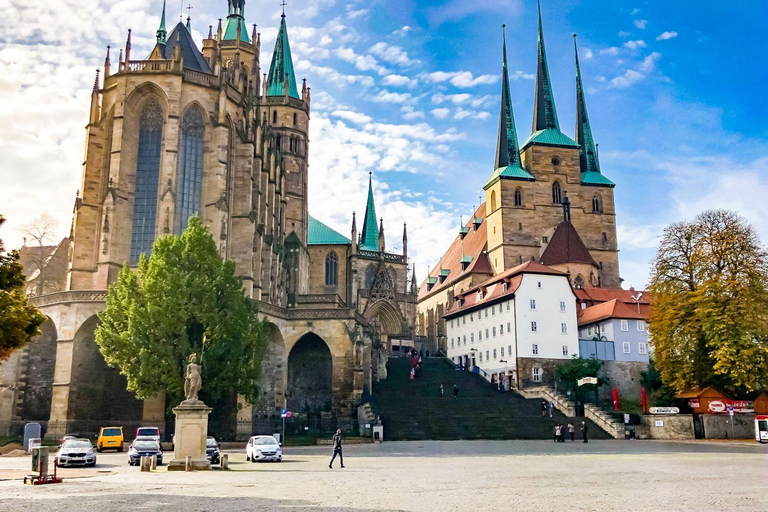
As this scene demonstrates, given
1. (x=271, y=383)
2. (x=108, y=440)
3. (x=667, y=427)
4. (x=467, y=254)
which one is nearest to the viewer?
(x=108, y=440)

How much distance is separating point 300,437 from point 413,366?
710 inches

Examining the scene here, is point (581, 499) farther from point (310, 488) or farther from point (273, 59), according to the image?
point (273, 59)

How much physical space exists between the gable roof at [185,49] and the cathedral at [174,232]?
5.3 inches

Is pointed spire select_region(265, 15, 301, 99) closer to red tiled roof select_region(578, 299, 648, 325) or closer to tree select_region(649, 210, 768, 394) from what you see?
red tiled roof select_region(578, 299, 648, 325)

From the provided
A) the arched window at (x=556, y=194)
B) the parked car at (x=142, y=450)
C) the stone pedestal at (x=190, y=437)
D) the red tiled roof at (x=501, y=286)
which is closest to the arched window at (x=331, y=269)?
the red tiled roof at (x=501, y=286)

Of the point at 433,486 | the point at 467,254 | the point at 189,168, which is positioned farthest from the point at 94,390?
the point at 467,254

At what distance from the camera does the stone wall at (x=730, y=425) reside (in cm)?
4509

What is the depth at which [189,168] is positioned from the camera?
2024 inches

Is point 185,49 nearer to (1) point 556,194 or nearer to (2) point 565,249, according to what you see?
(2) point 565,249

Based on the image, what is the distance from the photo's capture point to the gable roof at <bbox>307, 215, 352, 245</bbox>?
76.6 m

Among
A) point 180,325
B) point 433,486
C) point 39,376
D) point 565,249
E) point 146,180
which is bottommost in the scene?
point 433,486

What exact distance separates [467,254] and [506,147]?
46.2 ft

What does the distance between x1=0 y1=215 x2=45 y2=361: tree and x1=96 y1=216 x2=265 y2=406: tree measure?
474 inches

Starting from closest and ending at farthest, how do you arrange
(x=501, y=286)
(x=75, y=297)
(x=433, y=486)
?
(x=433, y=486)
(x=75, y=297)
(x=501, y=286)
